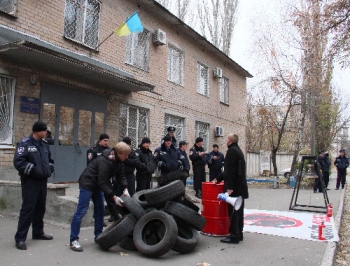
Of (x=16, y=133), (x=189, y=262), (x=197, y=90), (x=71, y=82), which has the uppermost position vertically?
(x=197, y=90)

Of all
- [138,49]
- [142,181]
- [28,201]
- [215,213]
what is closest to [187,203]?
[215,213]

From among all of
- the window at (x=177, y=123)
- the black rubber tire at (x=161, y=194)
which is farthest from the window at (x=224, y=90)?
the black rubber tire at (x=161, y=194)

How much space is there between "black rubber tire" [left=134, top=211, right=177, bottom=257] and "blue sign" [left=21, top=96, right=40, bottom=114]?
4.77 metres

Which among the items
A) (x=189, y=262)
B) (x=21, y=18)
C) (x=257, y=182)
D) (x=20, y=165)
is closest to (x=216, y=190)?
(x=189, y=262)

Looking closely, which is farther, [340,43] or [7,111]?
[340,43]

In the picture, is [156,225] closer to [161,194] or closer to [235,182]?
[161,194]

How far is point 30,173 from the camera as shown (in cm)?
490

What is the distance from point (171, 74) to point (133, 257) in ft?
34.4

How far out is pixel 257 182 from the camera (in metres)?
18.5

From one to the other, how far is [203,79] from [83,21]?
26.6 feet

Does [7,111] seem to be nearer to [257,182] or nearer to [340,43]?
[340,43]

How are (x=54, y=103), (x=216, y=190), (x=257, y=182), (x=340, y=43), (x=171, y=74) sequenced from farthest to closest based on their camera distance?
(x=257, y=182) < (x=171, y=74) < (x=340, y=43) < (x=54, y=103) < (x=216, y=190)

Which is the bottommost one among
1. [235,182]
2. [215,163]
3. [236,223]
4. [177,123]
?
[236,223]

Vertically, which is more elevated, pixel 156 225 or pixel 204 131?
pixel 204 131
